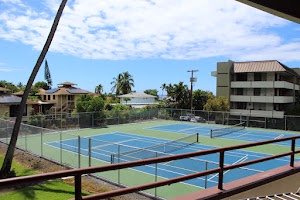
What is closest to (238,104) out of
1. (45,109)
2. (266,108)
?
(266,108)

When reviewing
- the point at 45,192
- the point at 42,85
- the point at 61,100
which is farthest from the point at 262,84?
the point at 42,85

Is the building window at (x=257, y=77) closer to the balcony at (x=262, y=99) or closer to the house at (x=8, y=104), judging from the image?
the balcony at (x=262, y=99)

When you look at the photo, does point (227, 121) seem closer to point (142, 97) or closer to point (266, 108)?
point (266, 108)

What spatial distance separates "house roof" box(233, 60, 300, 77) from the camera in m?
43.7

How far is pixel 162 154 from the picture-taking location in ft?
47.7

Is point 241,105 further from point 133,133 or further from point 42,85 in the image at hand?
point 42,85

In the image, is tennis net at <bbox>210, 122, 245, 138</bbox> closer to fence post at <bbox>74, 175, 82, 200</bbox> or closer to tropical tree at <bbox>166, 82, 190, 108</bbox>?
tropical tree at <bbox>166, 82, 190, 108</bbox>

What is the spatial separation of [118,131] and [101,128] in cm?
258

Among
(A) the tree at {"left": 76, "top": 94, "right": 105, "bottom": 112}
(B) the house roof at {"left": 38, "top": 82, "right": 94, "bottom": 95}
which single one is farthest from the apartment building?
(B) the house roof at {"left": 38, "top": 82, "right": 94, "bottom": 95}

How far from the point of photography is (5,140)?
23.5 metres

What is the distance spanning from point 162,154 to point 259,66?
36.0m

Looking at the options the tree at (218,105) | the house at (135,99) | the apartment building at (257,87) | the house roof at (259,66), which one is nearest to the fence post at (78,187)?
the tree at (218,105)

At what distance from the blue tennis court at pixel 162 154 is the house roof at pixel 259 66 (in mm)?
16760

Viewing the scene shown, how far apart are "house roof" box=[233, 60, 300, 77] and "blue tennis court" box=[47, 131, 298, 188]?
55.0 feet
